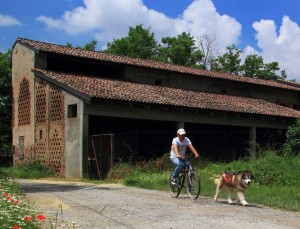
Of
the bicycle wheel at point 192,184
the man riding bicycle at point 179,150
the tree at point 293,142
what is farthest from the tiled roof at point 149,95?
the bicycle wheel at point 192,184

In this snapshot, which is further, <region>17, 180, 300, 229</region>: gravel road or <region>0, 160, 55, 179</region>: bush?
<region>0, 160, 55, 179</region>: bush

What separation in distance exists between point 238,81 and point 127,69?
9.39 m

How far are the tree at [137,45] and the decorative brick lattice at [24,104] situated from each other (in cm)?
2280

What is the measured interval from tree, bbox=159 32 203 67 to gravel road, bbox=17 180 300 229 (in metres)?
39.2

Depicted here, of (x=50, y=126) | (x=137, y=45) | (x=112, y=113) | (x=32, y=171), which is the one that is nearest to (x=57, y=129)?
(x=50, y=126)

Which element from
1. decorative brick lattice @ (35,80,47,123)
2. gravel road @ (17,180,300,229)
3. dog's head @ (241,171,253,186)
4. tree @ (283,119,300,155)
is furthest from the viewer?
decorative brick lattice @ (35,80,47,123)

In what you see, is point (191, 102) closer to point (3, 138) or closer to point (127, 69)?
point (127, 69)

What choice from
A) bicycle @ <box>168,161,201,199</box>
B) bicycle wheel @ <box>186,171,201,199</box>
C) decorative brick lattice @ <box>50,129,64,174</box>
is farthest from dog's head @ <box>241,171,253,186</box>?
Result: decorative brick lattice @ <box>50,129,64,174</box>

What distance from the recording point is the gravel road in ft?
25.6

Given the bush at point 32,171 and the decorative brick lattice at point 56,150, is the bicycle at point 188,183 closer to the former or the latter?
the decorative brick lattice at point 56,150

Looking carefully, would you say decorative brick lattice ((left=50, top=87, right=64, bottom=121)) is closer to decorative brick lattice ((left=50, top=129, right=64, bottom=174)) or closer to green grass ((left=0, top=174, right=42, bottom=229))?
decorative brick lattice ((left=50, top=129, right=64, bottom=174))

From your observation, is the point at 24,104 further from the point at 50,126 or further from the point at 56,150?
→ the point at 56,150

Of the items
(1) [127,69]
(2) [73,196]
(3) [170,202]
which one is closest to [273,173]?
(3) [170,202]

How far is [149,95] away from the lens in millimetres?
23234
